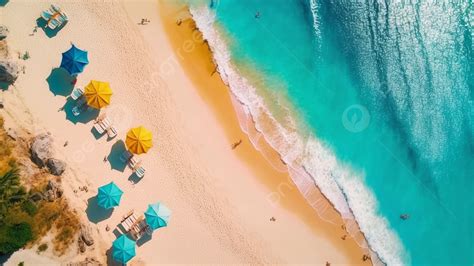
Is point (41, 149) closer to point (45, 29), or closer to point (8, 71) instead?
point (8, 71)

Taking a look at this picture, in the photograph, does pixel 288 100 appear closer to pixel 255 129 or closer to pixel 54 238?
pixel 255 129

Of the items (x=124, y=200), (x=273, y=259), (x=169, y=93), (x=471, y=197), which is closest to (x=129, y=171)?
(x=124, y=200)

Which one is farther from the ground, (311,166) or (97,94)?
(311,166)

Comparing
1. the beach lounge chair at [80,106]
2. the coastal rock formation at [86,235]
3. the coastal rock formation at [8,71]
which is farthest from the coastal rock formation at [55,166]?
the coastal rock formation at [8,71]

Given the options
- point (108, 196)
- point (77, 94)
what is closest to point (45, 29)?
point (77, 94)

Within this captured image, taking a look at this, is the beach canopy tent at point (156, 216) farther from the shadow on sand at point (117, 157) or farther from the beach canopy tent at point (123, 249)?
the shadow on sand at point (117, 157)
